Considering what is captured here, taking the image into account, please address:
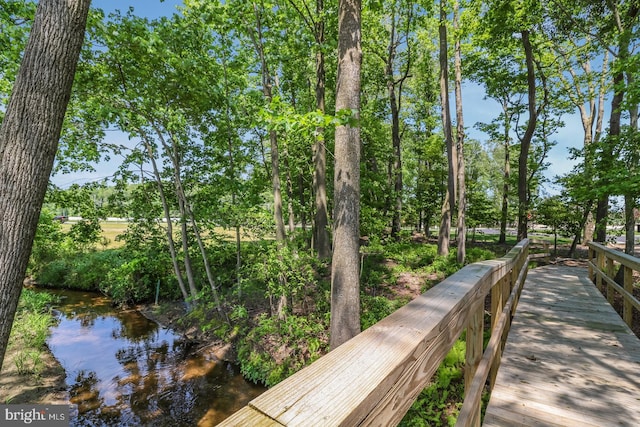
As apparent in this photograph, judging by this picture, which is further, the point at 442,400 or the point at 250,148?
the point at 250,148

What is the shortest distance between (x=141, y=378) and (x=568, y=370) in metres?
7.36

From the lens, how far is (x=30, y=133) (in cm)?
260

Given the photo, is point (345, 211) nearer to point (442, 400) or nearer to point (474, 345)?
point (474, 345)

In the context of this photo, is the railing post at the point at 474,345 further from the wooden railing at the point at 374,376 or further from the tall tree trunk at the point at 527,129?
the tall tree trunk at the point at 527,129

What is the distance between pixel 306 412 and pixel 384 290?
26.5ft

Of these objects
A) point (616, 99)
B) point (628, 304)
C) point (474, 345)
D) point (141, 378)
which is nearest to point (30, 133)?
point (474, 345)

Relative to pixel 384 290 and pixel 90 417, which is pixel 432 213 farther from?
pixel 90 417

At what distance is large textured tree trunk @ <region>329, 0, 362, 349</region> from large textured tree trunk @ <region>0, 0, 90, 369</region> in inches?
118

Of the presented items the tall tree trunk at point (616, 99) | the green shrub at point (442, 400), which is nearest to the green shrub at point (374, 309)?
the green shrub at point (442, 400)

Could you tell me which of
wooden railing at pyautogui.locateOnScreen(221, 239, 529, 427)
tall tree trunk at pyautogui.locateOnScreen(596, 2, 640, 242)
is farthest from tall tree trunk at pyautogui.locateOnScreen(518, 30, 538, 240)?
wooden railing at pyautogui.locateOnScreen(221, 239, 529, 427)

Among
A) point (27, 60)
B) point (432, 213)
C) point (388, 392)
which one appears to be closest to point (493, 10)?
point (432, 213)

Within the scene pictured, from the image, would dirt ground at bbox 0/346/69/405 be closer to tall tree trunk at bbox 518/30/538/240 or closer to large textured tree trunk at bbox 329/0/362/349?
large textured tree trunk at bbox 329/0/362/349

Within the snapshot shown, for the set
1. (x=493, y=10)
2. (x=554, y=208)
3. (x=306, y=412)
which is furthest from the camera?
(x=554, y=208)

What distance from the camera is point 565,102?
46.1ft
